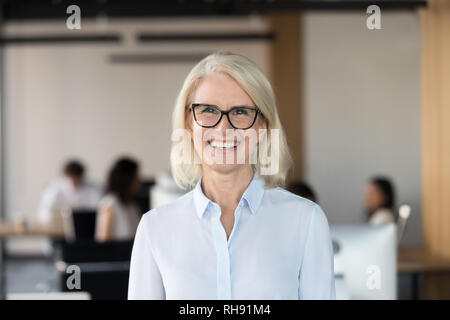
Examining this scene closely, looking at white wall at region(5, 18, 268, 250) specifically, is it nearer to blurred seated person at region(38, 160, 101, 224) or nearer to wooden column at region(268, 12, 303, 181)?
wooden column at region(268, 12, 303, 181)

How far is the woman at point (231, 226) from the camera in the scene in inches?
58.9

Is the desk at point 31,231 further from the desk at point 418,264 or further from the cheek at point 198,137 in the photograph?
the cheek at point 198,137

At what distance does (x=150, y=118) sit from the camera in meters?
10.9

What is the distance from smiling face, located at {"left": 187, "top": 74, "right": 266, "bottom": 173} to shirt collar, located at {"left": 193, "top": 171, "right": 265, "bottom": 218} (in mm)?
61

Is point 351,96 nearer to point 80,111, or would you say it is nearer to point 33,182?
point 80,111

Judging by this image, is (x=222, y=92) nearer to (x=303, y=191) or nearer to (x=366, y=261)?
(x=366, y=261)

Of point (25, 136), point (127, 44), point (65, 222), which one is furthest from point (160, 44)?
point (65, 222)

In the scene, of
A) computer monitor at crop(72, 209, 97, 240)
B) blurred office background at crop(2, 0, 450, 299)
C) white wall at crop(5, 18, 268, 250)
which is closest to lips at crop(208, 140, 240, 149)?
computer monitor at crop(72, 209, 97, 240)

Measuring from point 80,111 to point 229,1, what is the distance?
503cm

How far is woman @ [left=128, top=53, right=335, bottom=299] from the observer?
1497 millimetres

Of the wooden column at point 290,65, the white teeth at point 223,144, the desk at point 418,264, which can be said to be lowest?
the desk at point 418,264

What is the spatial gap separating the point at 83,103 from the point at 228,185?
9698 mm

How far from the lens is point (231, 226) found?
155cm

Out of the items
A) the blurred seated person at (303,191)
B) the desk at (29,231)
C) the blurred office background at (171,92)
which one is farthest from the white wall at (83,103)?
the blurred seated person at (303,191)
